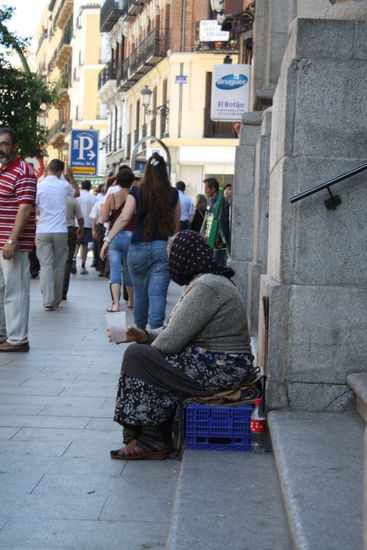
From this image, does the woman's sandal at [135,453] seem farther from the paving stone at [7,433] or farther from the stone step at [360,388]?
the stone step at [360,388]

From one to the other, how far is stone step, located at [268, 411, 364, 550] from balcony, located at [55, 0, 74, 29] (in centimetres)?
7923

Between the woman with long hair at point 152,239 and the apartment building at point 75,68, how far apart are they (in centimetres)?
5301

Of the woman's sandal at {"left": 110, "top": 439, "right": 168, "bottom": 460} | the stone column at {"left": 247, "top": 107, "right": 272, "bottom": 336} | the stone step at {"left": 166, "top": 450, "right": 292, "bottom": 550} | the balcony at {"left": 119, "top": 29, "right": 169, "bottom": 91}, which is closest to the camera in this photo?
the stone step at {"left": 166, "top": 450, "right": 292, "bottom": 550}

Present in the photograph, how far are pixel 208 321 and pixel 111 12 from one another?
56225 mm

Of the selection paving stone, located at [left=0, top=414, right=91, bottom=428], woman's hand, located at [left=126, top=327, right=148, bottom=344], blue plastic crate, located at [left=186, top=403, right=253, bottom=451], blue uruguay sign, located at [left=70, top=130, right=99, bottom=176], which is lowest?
paving stone, located at [left=0, top=414, right=91, bottom=428]

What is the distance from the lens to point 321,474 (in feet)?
14.5

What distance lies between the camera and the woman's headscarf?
5.99 metres

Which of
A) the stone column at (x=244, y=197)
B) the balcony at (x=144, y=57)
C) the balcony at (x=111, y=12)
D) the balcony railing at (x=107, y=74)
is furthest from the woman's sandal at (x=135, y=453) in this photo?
the balcony railing at (x=107, y=74)

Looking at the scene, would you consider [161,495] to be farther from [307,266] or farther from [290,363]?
[307,266]

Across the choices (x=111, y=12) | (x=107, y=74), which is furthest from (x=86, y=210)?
(x=107, y=74)

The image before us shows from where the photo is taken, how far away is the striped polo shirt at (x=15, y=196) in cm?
967

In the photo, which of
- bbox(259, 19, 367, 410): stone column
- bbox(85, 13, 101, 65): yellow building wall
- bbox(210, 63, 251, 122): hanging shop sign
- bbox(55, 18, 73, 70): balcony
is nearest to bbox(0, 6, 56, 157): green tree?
bbox(210, 63, 251, 122): hanging shop sign

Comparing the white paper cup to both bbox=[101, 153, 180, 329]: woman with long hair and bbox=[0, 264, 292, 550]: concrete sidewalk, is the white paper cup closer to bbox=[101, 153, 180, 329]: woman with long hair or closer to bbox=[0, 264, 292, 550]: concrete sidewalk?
bbox=[0, 264, 292, 550]: concrete sidewalk

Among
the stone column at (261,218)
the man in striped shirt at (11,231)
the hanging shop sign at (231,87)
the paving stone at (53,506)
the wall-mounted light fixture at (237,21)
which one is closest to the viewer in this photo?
the paving stone at (53,506)
